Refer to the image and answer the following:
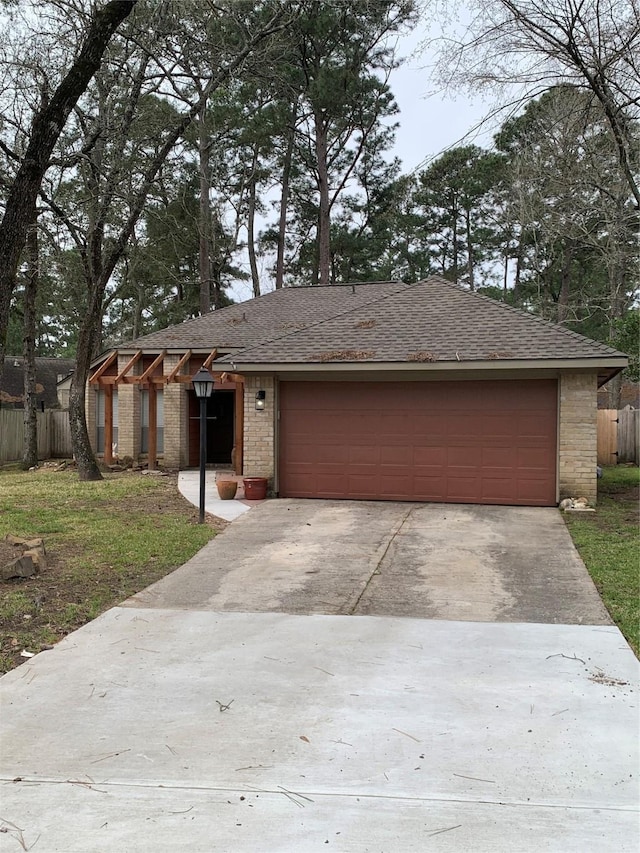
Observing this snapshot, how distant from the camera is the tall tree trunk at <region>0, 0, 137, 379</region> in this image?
652 cm

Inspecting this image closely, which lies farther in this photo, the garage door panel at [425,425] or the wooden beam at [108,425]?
the wooden beam at [108,425]

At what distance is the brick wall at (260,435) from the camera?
12.6 m

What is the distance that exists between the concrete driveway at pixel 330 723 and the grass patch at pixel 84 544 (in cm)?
34

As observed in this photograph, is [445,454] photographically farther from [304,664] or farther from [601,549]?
[304,664]

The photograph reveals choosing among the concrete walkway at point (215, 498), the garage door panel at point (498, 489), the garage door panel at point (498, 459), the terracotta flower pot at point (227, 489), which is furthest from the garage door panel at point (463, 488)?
the terracotta flower pot at point (227, 489)

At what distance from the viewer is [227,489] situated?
12.4 m

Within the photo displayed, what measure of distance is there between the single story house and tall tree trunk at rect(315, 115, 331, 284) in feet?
44.6

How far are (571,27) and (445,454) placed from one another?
666 centimetres

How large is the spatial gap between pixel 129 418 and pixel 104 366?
4.97 ft

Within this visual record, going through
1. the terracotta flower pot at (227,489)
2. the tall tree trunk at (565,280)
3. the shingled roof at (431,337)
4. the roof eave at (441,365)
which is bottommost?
the terracotta flower pot at (227,489)

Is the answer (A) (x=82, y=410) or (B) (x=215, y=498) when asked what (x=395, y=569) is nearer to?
(B) (x=215, y=498)

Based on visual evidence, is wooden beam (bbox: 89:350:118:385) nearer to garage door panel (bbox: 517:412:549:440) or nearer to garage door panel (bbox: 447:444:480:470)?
garage door panel (bbox: 447:444:480:470)

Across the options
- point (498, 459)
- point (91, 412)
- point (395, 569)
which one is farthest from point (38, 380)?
point (395, 569)

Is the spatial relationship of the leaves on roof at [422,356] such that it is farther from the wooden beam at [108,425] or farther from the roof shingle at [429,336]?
the wooden beam at [108,425]
